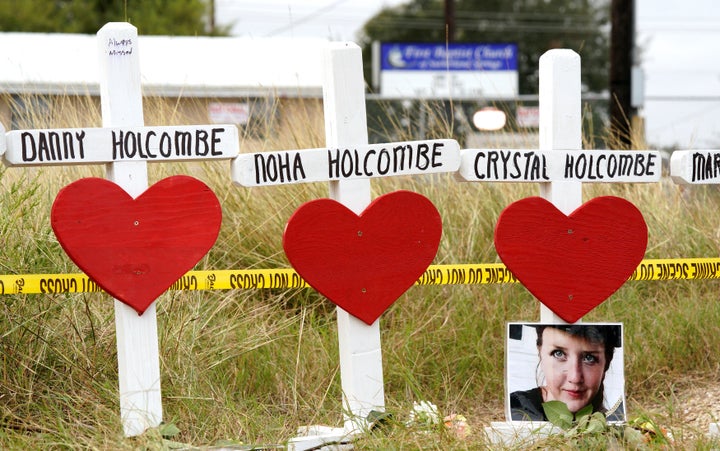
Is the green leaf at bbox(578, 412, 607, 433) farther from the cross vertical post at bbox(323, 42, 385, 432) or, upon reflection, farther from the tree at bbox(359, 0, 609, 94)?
the tree at bbox(359, 0, 609, 94)

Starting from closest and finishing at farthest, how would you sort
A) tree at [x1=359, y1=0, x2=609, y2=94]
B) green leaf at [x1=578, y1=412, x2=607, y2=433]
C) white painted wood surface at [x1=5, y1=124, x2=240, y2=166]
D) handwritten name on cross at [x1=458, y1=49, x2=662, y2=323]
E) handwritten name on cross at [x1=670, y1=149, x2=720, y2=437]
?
1. white painted wood surface at [x1=5, y1=124, x2=240, y2=166]
2. green leaf at [x1=578, y1=412, x2=607, y2=433]
3. handwritten name on cross at [x1=458, y1=49, x2=662, y2=323]
4. handwritten name on cross at [x1=670, y1=149, x2=720, y2=437]
5. tree at [x1=359, y1=0, x2=609, y2=94]

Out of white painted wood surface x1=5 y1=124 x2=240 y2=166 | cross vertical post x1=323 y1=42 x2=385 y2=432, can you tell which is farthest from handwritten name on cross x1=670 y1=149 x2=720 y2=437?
white painted wood surface x1=5 y1=124 x2=240 y2=166

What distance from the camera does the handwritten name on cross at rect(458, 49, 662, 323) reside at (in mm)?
4180

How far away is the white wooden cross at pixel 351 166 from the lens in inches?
156

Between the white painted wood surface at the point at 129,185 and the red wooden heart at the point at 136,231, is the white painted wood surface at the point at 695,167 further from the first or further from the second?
the white painted wood surface at the point at 129,185

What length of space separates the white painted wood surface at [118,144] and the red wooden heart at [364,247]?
44 centimetres

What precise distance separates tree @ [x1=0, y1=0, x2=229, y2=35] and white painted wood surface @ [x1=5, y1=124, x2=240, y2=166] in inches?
935

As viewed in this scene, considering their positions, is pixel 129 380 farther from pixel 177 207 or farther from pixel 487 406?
pixel 487 406

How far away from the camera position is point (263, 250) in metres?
5.81

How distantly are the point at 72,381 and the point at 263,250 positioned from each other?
1756mm

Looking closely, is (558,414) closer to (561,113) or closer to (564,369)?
(564,369)

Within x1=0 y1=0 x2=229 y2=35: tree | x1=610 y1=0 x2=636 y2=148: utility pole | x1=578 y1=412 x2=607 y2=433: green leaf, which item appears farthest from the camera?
x1=0 y1=0 x2=229 y2=35: tree

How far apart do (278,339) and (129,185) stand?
1440 mm

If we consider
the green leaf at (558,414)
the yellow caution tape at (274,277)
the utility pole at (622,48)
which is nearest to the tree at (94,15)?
the utility pole at (622,48)
